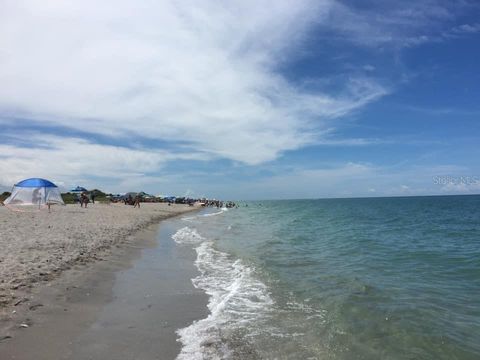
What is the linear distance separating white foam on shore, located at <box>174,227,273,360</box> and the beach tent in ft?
72.5

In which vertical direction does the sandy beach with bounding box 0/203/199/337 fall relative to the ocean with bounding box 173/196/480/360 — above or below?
above

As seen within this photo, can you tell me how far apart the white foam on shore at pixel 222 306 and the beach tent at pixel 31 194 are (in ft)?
72.5

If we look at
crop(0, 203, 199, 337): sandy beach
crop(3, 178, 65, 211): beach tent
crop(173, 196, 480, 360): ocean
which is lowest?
crop(173, 196, 480, 360): ocean

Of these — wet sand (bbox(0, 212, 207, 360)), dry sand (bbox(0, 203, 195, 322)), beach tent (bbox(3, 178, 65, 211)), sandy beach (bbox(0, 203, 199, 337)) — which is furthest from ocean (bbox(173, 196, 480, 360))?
beach tent (bbox(3, 178, 65, 211))

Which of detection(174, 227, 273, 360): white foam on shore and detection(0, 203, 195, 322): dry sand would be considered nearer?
detection(174, 227, 273, 360): white foam on shore

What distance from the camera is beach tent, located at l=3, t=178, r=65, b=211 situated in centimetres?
3316

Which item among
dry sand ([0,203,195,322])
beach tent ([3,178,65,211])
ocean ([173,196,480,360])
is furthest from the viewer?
beach tent ([3,178,65,211])

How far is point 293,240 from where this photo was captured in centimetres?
2678

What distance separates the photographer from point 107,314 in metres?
8.68

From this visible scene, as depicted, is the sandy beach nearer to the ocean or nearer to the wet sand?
the wet sand

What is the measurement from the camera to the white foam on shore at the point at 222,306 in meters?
7.08

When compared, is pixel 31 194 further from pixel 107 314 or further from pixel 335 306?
pixel 335 306

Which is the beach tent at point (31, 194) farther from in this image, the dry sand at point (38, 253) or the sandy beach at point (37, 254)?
the dry sand at point (38, 253)

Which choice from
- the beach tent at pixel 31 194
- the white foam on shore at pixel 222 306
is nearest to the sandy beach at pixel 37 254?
the white foam on shore at pixel 222 306
